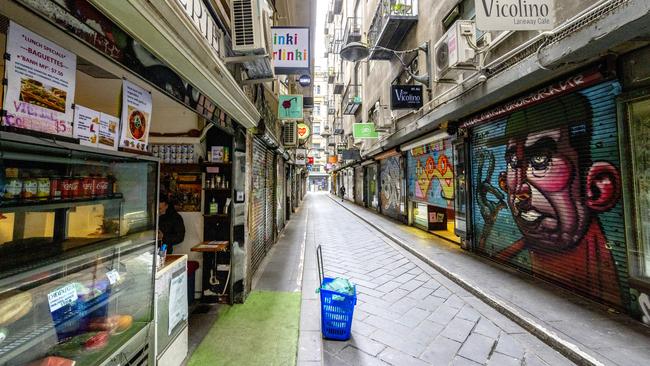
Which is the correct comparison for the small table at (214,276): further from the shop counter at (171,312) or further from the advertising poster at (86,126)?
the advertising poster at (86,126)

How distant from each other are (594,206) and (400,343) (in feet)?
12.5

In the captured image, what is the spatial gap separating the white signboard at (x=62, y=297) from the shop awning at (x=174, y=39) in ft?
6.11

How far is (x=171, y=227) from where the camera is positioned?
14.0 ft

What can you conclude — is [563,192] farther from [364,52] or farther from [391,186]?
[391,186]

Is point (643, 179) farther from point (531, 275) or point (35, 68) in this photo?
point (35, 68)

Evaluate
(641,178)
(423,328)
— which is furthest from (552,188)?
(423,328)

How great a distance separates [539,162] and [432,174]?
4.63m

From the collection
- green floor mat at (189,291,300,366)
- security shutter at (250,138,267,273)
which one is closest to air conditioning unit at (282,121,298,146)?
security shutter at (250,138,267,273)

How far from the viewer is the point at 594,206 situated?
415 centimetres

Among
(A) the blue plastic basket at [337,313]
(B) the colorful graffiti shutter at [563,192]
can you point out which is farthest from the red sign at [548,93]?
(A) the blue plastic basket at [337,313]

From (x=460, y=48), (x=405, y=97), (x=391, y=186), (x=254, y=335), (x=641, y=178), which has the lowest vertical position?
(x=254, y=335)

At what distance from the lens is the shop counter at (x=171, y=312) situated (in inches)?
106

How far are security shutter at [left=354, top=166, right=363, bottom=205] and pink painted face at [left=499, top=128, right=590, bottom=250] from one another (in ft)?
53.5

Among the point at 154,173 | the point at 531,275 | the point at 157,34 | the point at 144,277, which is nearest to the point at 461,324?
the point at 531,275
